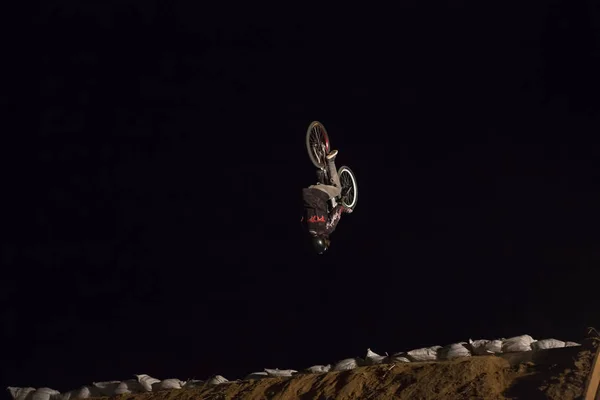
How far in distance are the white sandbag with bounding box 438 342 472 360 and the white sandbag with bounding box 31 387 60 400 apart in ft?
18.8

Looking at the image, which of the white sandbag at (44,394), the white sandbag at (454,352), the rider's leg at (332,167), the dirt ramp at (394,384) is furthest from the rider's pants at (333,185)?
the white sandbag at (44,394)

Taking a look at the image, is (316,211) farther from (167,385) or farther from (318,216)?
(167,385)

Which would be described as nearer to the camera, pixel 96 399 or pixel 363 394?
pixel 363 394

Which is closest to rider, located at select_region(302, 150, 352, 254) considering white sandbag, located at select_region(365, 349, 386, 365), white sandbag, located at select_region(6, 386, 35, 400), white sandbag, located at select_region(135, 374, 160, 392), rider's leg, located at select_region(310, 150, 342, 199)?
rider's leg, located at select_region(310, 150, 342, 199)

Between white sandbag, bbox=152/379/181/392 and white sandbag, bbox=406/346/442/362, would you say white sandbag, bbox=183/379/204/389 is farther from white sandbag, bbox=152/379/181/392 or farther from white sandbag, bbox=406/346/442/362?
white sandbag, bbox=406/346/442/362

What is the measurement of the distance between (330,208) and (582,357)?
2786 mm

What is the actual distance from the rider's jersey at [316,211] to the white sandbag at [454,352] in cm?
170

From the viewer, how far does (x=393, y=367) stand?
805 centimetres

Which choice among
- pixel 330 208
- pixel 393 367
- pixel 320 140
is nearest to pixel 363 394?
pixel 393 367

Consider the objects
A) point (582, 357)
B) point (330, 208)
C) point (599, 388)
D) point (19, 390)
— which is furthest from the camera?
point (19, 390)

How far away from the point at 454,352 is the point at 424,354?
1.22 ft

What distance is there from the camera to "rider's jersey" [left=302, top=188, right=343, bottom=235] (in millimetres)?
7926

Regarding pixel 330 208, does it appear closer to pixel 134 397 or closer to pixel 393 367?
pixel 393 367

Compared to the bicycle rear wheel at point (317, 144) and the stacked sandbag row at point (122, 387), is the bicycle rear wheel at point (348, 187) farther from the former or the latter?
A: the stacked sandbag row at point (122, 387)
